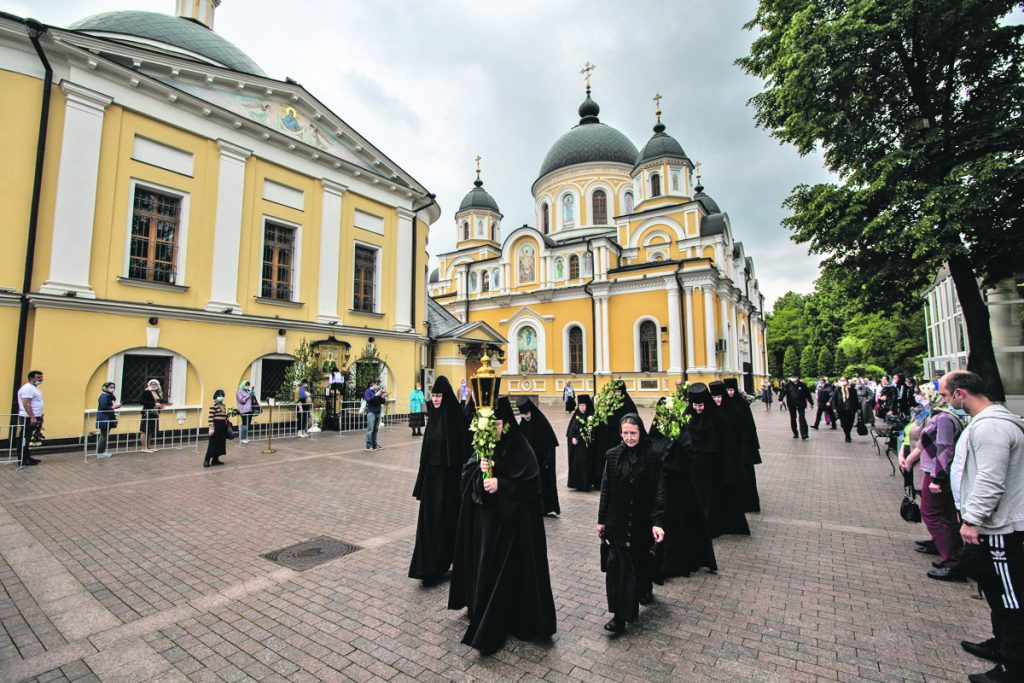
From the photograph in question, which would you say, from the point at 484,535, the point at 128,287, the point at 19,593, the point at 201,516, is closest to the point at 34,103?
the point at 128,287

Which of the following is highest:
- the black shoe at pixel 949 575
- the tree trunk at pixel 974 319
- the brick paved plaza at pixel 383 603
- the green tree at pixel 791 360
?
the green tree at pixel 791 360

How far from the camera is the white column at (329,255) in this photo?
17062 mm

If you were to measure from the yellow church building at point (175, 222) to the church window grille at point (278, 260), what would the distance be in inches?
1.9

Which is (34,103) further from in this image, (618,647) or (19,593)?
(618,647)

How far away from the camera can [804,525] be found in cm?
637

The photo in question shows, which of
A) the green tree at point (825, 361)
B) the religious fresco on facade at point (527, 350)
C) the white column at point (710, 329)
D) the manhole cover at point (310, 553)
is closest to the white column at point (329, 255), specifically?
the manhole cover at point (310, 553)

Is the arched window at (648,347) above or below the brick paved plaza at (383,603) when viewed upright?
Result: above

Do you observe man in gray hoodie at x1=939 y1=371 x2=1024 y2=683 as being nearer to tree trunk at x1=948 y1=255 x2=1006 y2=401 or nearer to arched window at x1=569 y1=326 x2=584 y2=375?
tree trunk at x1=948 y1=255 x2=1006 y2=401

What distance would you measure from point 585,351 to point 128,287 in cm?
2523

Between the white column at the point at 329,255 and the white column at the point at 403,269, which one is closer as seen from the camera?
the white column at the point at 329,255

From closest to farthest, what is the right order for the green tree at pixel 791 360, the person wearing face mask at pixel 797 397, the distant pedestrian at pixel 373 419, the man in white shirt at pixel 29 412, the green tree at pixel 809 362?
1. the man in white shirt at pixel 29 412
2. the distant pedestrian at pixel 373 419
3. the person wearing face mask at pixel 797 397
4. the green tree at pixel 809 362
5. the green tree at pixel 791 360

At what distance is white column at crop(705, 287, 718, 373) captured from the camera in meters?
28.2

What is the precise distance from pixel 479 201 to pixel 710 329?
24519 mm

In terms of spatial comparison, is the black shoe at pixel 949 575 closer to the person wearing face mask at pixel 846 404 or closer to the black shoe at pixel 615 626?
the black shoe at pixel 615 626
